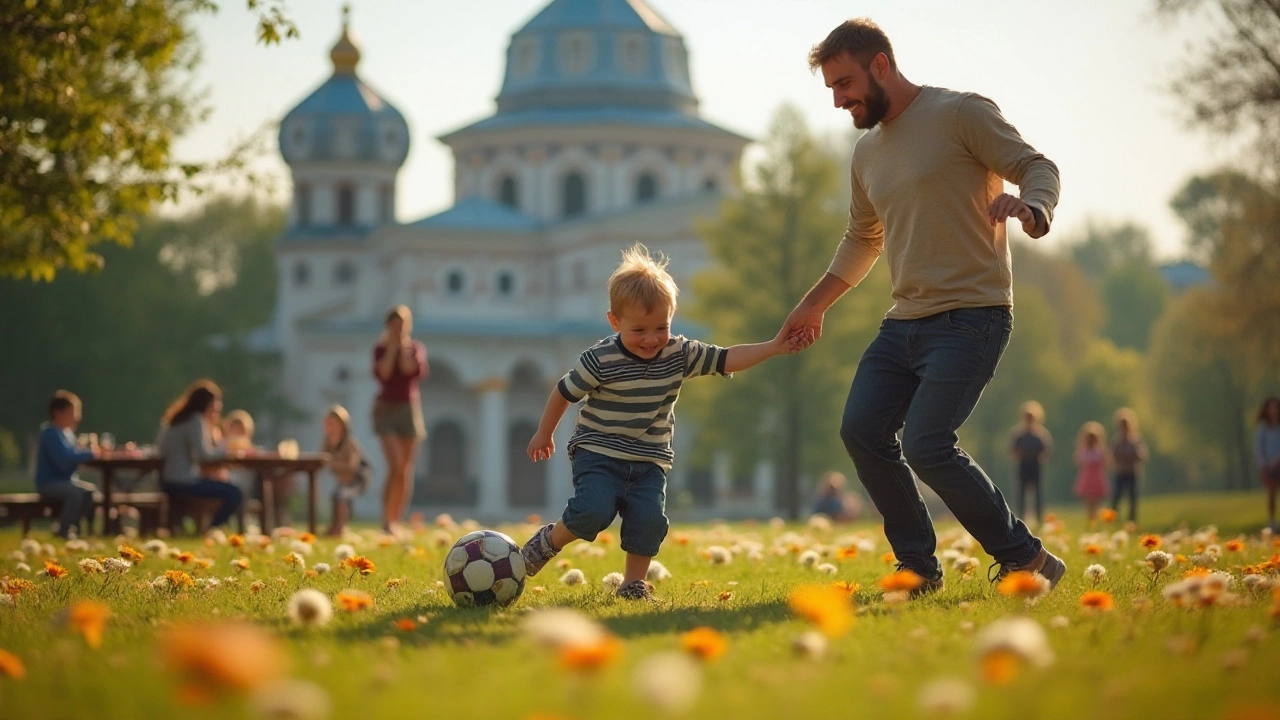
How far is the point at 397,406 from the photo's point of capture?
1474cm

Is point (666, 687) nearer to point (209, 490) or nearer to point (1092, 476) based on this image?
point (209, 490)

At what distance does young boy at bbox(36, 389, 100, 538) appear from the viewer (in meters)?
14.9

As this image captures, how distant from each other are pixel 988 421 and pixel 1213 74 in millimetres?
42517

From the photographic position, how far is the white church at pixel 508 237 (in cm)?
6419

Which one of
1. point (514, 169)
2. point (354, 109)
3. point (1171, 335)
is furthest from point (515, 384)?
point (1171, 335)

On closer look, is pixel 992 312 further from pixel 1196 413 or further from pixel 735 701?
pixel 1196 413

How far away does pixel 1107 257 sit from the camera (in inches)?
4692

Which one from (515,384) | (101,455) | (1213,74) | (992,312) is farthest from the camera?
(515,384)

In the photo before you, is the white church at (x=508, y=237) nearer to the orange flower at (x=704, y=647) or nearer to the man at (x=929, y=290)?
the man at (x=929, y=290)

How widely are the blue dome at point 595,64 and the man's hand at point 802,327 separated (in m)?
62.8

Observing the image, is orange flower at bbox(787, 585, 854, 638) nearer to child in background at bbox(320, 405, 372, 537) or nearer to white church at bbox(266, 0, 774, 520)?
child in background at bbox(320, 405, 372, 537)

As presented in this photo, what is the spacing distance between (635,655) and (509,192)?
66.1m

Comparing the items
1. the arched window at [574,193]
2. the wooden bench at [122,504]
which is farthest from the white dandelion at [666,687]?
the arched window at [574,193]

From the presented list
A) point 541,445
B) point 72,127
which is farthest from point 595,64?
point 541,445
